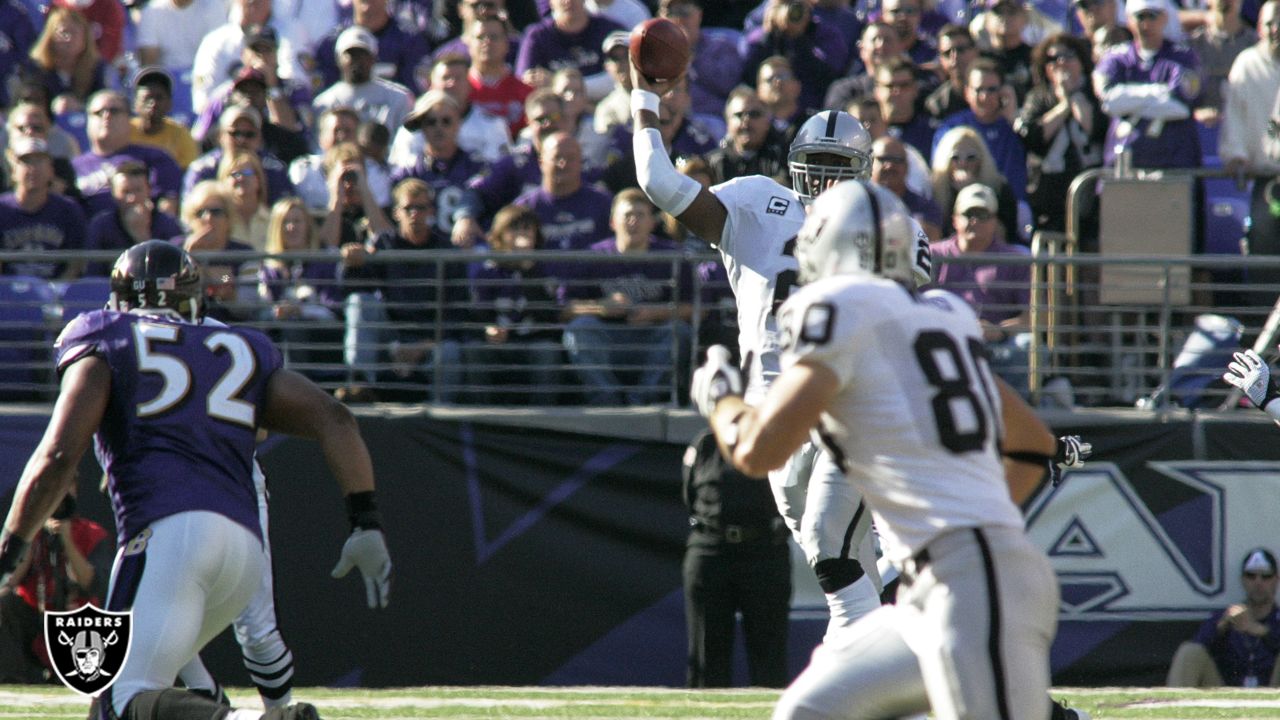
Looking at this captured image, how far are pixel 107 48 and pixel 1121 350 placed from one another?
7369 mm

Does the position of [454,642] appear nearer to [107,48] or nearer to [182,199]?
[182,199]

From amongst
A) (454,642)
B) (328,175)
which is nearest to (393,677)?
(454,642)

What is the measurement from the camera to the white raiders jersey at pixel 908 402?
3732 millimetres

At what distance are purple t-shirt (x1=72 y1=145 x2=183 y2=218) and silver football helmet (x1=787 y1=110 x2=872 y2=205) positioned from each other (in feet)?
18.8

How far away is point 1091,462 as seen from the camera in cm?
953

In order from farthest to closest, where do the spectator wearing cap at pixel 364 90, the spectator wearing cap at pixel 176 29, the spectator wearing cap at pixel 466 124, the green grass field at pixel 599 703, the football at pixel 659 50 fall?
the spectator wearing cap at pixel 176 29
the spectator wearing cap at pixel 364 90
the spectator wearing cap at pixel 466 124
the green grass field at pixel 599 703
the football at pixel 659 50

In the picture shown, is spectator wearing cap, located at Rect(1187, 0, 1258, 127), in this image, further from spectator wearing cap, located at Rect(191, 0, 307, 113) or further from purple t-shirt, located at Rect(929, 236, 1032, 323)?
spectator wearing cap, located at Rect(191, 0, 307, 113)

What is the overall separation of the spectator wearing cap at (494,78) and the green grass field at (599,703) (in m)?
4.62

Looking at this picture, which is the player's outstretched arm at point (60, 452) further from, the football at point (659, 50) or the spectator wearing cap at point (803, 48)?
the spectator wearing cap at point (803, 48)

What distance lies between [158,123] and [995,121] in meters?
5.12

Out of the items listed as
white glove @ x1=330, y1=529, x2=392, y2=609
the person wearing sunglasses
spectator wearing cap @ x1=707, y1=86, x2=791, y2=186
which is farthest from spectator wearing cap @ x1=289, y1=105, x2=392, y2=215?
white glove @ x1=330, y1=529, x2=392, y2=609

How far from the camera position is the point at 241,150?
34.3 ft

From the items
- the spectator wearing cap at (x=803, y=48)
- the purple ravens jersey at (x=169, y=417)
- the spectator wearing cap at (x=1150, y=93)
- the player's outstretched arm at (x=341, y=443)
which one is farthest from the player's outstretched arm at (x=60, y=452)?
the spectator wearing cap at (x=803, y=48)

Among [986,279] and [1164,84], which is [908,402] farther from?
[1164,84]
